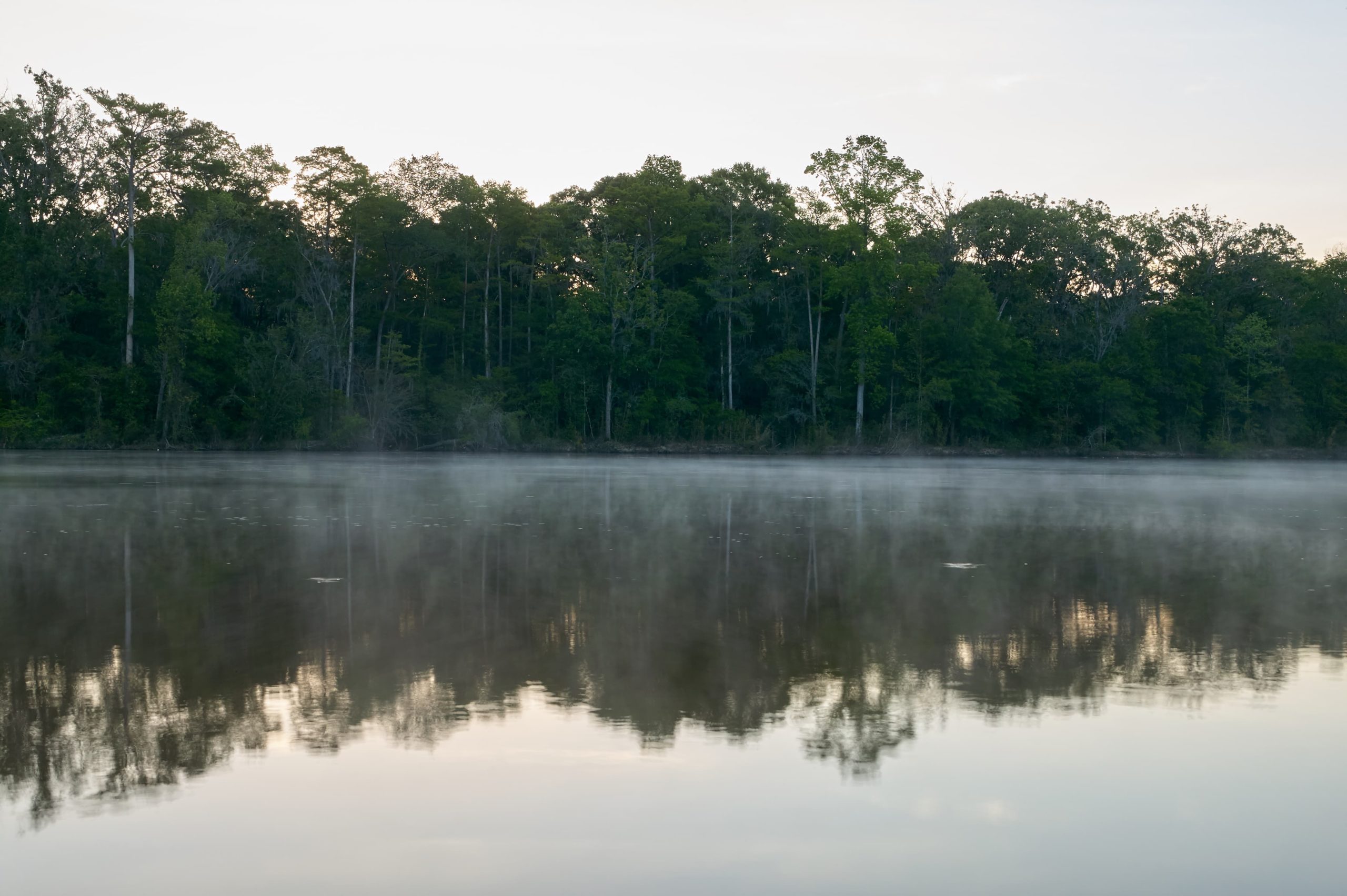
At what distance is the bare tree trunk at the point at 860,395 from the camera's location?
64500mm

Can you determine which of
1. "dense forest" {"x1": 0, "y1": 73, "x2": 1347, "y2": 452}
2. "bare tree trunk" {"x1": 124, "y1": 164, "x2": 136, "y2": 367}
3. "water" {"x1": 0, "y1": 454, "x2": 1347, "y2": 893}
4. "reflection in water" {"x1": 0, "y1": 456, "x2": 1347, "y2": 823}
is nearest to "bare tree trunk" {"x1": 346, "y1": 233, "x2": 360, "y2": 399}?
"dense forest" {"x1": 0, "y1": 73, "x2": 1347, "y2": 452}

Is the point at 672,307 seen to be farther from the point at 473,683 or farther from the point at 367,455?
the point at 473,683

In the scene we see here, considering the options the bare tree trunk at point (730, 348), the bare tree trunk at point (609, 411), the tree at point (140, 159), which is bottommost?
the bare tree trunk at point (609, 411)

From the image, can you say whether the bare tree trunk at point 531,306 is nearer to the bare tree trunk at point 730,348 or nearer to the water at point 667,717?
the bare tree trunk at point 730,348

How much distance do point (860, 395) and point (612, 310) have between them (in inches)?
564

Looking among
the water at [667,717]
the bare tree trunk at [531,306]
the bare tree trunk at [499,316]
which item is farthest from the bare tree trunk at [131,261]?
the water at [667,717]

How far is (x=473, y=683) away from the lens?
24.0 ft

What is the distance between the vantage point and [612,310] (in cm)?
6581

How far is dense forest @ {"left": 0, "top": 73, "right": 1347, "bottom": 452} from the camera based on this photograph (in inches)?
2293

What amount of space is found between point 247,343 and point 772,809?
5834 centimetres

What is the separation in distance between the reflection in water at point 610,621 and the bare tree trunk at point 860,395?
142 ft

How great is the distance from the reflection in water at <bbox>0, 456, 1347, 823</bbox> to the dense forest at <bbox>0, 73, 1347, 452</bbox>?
134 feet

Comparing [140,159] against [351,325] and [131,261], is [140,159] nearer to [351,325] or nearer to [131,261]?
[131,261]

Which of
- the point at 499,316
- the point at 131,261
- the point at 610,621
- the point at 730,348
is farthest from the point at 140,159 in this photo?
the point at 610,621
